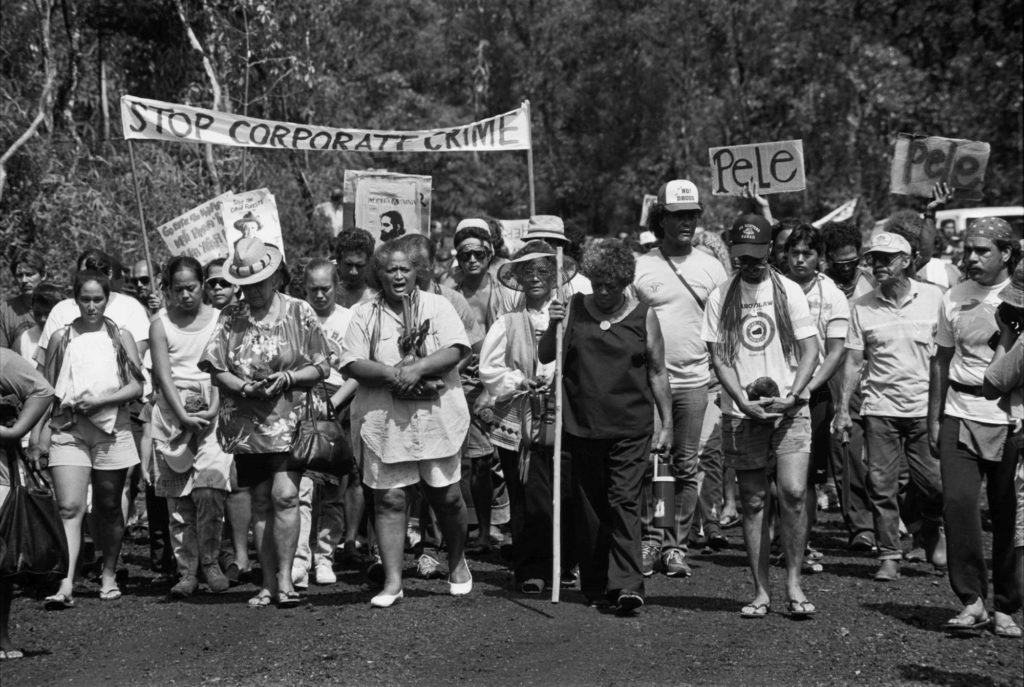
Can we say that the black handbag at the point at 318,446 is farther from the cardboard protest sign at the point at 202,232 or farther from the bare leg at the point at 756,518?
the cardboard protest sign at the point at 202,232

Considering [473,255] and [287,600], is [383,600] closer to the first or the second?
[287,600]

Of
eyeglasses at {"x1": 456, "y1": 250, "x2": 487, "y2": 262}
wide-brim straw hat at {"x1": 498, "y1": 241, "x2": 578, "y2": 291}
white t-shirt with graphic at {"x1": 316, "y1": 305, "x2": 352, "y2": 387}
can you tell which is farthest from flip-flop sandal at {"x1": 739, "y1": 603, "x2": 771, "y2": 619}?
eyeglasses at {"x1": 456, "y1": 250, "x2": 487, "y2": 262}

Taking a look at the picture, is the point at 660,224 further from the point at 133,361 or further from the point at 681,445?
the point at 133,361

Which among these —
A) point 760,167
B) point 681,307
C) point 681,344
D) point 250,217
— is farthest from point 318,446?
point 760,167

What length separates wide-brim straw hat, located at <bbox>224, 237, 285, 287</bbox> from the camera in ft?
28.2

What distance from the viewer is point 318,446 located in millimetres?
8570

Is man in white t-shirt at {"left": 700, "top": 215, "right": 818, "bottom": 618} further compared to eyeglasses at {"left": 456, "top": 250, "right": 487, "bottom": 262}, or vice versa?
eyeglasses at {"left": 456, "top": 250, "right": 487, "bottom": 262}

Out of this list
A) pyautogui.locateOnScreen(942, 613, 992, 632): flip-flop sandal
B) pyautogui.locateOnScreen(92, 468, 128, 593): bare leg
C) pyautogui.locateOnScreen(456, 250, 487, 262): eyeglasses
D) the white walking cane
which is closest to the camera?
pyautogui.locateOnScreen(942, 613, 992, 632): flip-flop sandal

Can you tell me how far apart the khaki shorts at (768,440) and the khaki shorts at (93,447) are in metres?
3.76

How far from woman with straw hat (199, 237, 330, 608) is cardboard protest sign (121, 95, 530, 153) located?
103 inches

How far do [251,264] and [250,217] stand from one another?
3.60 m

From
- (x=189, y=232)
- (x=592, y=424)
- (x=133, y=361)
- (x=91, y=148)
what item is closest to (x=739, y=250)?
(x=592, y=424)

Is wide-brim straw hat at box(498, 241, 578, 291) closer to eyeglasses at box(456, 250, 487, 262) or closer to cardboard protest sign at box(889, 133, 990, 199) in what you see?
eyeglasses at box(456, 250, 487, 262)

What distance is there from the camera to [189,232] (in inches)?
474
